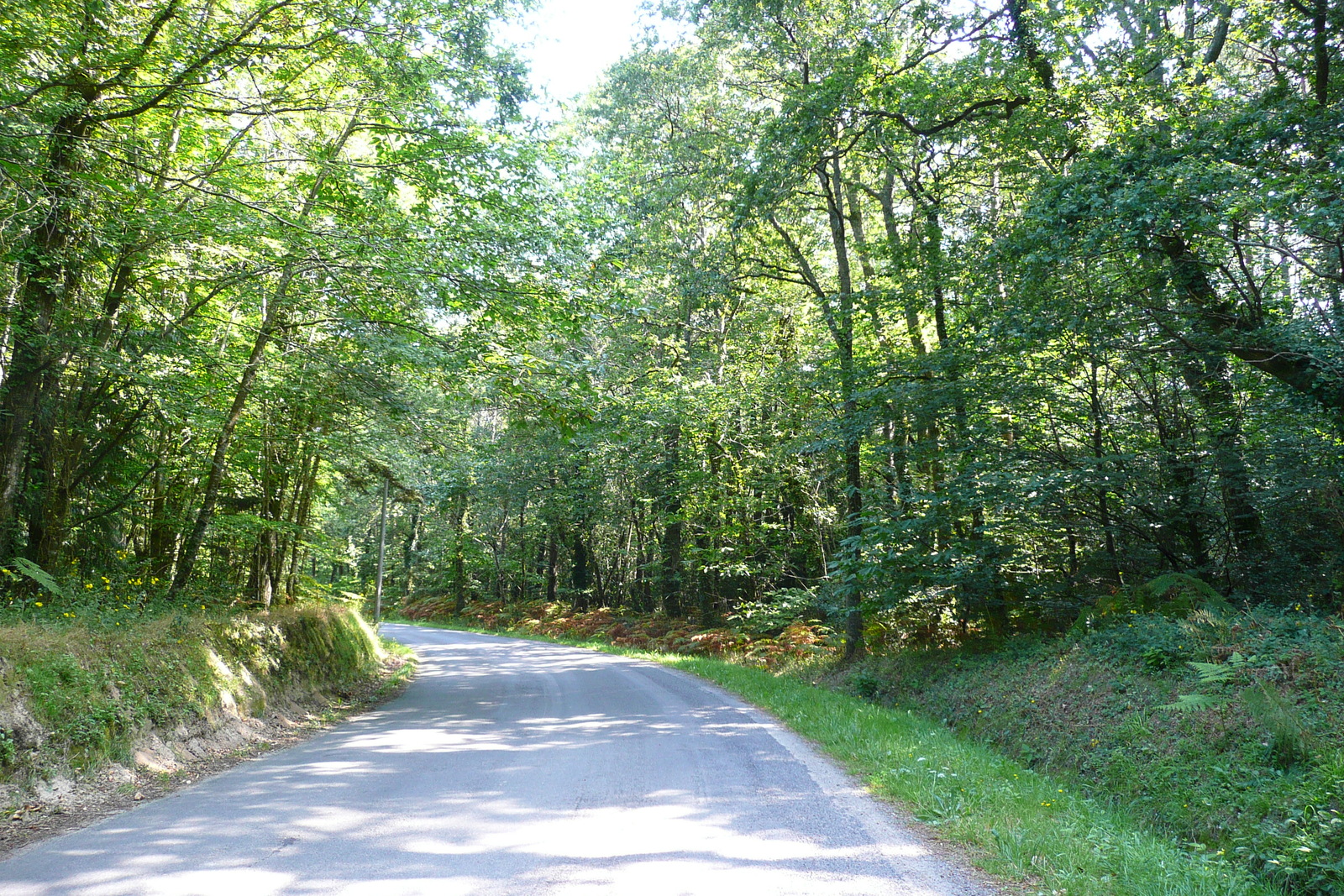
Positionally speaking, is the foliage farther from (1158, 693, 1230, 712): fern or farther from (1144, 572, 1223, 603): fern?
(1144, 572, 1223, 603): fern

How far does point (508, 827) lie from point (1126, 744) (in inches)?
272

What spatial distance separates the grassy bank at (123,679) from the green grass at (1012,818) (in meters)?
6.80

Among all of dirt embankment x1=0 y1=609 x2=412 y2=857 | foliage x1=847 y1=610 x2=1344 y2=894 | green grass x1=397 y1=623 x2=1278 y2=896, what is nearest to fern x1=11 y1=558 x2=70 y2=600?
dirt embankment x1=0 y1=609 x2=412 y2=857

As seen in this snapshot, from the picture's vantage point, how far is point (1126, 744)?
26.5 ft

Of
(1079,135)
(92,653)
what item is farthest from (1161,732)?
(92,653)

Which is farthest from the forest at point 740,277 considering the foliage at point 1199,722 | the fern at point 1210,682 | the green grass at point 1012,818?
the green grass at point 1012,818

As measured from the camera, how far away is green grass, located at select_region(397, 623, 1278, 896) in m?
4.18

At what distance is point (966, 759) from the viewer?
7.00 meters

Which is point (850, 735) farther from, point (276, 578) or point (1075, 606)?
point (276, 578)

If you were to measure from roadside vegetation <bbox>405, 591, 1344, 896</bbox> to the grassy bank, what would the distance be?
22.4 feet

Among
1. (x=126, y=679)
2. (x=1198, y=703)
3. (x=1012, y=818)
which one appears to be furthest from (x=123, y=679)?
(x=1198, y=703)

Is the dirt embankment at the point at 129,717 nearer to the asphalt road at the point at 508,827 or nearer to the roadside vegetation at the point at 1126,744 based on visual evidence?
the asphalt road at the point at 508,827

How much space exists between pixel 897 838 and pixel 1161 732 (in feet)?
15.5

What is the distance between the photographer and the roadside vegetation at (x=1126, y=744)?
482 cm
